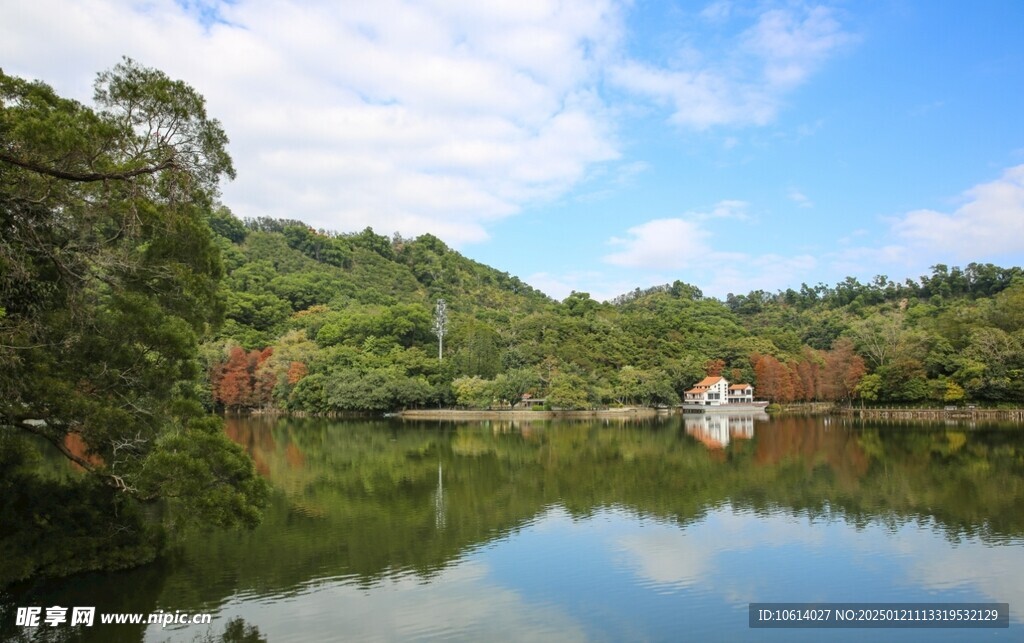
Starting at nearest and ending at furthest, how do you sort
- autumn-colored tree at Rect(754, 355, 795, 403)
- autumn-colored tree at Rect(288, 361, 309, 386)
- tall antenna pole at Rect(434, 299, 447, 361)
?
1. autumn-colored tree at Rect(288, 361, 309, 386)
2. autumn-colored tree at Rect(754, 355, 795, 403)
3. tall antenna pole at Rect(434, 299, 447, 361)

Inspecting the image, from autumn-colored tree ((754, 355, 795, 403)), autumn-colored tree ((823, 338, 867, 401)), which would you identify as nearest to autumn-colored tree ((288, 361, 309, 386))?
autumn-colored tree ((754, 355, 795, 403))

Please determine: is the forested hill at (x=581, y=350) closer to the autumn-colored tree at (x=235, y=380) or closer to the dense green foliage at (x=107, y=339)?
the autumn-colored tree at (x=235, y=380)

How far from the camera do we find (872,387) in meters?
44.8

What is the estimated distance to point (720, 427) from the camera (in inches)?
1501

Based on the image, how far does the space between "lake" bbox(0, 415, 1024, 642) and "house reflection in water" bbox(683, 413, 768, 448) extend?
24.3ft

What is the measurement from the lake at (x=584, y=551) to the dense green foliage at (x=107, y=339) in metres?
1.11

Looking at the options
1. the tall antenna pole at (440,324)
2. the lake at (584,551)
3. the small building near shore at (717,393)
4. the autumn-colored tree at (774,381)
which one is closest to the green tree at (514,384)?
the tall antenna pole at (440,324)

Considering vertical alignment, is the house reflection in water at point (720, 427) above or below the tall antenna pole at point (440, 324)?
below

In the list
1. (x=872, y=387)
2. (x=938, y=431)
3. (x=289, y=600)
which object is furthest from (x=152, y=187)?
(x=872, y=387)

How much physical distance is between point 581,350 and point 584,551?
42.1 meters

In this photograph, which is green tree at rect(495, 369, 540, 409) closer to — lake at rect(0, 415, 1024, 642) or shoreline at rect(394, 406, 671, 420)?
shoreline at rect(394, 406, 671, 420)

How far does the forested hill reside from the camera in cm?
4253

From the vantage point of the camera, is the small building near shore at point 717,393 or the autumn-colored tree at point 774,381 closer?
the small building near shore at point 717,393

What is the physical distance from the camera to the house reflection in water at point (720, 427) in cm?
3128
